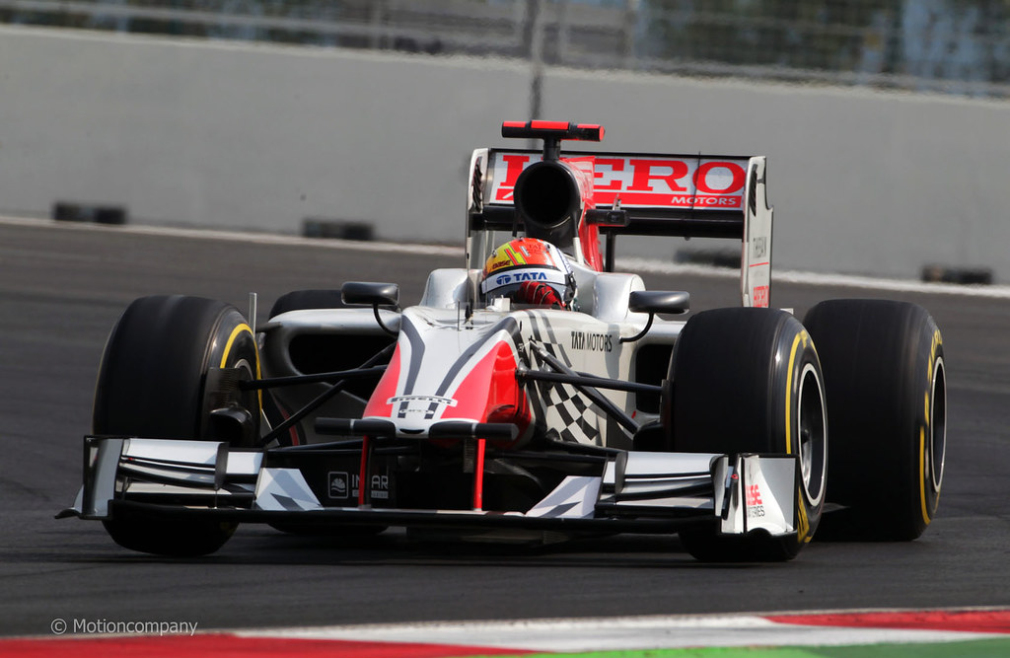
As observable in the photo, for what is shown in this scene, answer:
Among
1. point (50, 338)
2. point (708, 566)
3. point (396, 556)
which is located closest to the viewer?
point (708, 566)

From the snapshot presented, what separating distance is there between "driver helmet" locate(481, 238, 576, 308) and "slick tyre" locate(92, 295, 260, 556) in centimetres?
132

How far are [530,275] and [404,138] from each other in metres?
15.0

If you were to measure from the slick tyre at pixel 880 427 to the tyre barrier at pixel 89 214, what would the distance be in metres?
15.4

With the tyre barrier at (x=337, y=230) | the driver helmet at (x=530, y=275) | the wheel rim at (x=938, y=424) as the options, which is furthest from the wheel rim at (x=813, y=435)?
the tyre barrier at (x=337, y=230)

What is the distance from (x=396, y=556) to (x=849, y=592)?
6.32 feet

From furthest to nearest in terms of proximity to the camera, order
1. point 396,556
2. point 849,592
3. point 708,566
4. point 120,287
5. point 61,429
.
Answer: point 120,287 < point 61,429 < point 396,556 < point 708,566 < point 849,592

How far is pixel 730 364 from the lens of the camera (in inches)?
241

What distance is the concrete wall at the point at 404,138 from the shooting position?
21.0m

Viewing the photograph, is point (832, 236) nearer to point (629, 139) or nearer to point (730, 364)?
point (629, 139)

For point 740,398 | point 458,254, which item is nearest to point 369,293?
point 740,398

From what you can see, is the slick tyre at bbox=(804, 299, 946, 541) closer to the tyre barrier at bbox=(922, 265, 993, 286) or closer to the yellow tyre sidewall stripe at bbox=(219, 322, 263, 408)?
the yellow tyre sidewall stripe at bbox=(219, 322, 263, 408)

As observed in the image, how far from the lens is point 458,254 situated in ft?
67.1

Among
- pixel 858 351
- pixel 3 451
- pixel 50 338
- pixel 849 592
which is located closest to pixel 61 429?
pixel 3 451

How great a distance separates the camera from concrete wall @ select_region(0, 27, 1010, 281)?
21.0 m
